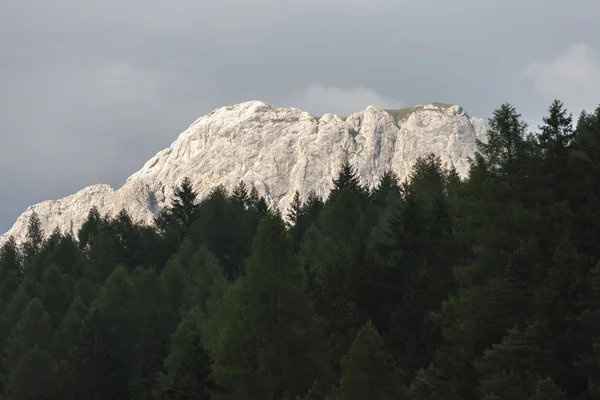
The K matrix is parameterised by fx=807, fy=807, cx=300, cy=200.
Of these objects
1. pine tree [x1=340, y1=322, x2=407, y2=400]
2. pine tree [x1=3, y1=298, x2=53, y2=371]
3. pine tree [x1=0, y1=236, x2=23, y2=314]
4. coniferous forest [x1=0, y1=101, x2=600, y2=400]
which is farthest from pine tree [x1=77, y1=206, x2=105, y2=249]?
pine tree [x1=340, y1=322, x2=407, y2=400]

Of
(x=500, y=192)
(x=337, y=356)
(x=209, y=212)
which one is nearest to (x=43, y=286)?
(x=209, y=212)

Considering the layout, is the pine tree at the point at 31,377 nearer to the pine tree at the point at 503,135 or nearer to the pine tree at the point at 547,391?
the pine tree at the point at 503,135

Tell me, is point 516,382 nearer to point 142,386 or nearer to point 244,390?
point 244,390

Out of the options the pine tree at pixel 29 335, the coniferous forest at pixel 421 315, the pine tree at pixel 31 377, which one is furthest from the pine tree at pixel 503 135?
the pine tree at pixel 29 335

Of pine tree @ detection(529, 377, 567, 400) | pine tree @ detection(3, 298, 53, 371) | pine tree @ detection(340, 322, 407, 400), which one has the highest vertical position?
pine tree @ detection(3, 298, 53, 371)

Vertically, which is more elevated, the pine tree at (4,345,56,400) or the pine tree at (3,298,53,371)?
the pine tree at (3,298,53,371)

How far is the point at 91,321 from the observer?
2440 inches

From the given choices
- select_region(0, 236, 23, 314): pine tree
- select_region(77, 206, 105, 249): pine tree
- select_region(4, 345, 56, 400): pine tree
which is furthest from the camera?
select_region(77, 206, 105, 249): pine tree

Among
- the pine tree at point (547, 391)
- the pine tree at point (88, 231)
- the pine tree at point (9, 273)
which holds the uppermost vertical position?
the pine tree at point (88, 231)

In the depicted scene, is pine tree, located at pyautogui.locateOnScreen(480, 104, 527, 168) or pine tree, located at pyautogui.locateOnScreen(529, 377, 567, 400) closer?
pine tree, located at pyautogui.locateOnScreen(529, 377, 567, 400)

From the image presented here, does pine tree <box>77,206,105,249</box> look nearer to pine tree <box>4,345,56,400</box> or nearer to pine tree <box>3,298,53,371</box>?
pine tree <box>3,298,53,371</box>

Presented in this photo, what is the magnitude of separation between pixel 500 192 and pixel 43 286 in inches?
2471

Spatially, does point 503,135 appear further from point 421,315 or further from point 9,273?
point 9,273

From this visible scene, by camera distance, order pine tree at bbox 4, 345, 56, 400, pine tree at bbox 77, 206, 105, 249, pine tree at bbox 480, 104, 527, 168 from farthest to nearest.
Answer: pine tree at bbox 77, 206, 105, 249 < pine tree at bbox 4, 345, 56, 400 < pine tree at bbox 480, 104, 527, 168
